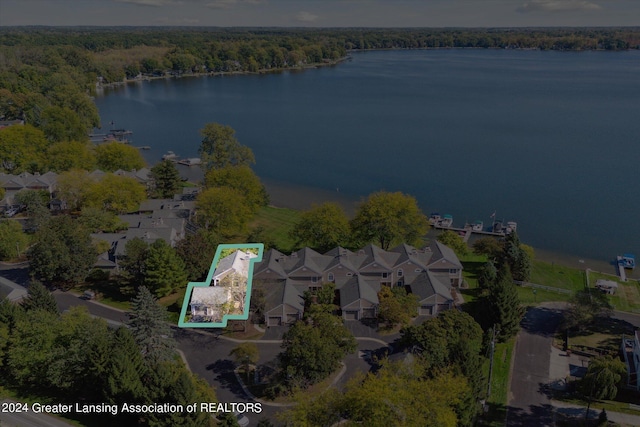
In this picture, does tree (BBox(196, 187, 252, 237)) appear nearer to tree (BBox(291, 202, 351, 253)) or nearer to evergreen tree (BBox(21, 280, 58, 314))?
tree (BBox(291, 202, 351, 253))

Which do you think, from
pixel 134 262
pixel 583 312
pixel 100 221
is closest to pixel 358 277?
pixel 583 312

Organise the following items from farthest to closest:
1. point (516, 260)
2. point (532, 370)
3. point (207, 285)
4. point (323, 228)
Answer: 1. point (323, 228)
2. point (516, 260)
3. point (207, 285)
4. point (532, 370)

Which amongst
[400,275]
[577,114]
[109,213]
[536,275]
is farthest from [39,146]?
[577,114]

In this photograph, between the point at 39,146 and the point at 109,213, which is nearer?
the point at 109,213

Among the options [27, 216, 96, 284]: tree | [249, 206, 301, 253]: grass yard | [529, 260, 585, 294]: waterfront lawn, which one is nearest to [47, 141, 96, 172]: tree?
[249, 206, 301, 253]: grass yard

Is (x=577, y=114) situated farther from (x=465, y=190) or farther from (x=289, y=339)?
(x=289, y=339)

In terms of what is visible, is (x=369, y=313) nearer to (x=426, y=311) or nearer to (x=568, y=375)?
(x=426, y=311)
